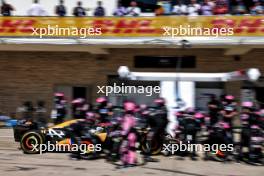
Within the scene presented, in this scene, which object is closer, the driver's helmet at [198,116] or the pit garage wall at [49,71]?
the driver's helmet at [198,116]

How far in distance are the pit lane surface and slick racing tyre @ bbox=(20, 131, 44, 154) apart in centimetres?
26

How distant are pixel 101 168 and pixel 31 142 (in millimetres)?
2780

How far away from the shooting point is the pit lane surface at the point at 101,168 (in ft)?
35.6

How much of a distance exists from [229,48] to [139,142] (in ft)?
23.4

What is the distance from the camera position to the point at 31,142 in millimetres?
13094

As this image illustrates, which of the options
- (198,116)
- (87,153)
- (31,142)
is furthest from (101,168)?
(198,116)

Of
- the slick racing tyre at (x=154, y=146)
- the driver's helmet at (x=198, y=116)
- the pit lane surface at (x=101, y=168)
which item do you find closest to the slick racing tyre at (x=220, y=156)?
the pit lane surface at (x=101, y=168)

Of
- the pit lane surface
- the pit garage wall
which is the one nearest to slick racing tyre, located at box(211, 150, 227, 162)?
the pit lane surface

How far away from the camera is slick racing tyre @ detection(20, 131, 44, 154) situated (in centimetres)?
1299

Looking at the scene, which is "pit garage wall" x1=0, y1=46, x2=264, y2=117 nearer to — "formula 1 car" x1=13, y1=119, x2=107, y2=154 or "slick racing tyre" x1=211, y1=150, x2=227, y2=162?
"formula 1 car" x1=13, y1=119, x2=107, y2=154

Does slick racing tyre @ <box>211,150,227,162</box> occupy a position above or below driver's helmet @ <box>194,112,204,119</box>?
below

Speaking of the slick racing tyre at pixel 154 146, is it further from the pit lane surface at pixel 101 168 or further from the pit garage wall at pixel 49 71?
the pit garage wall at pixel 49 71

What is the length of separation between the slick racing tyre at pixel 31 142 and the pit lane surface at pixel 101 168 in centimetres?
26

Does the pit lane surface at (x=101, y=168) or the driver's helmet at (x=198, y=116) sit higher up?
the driver's helmet at (x=198, y=116)
